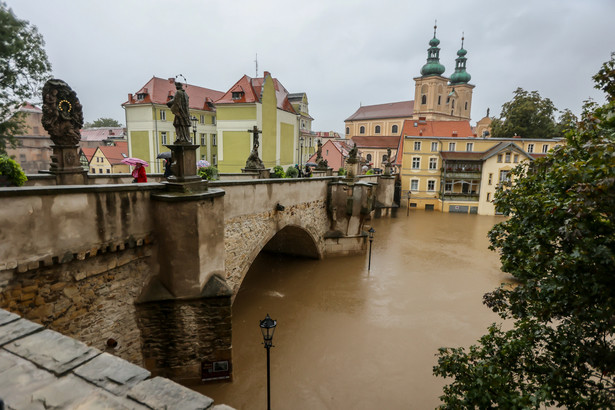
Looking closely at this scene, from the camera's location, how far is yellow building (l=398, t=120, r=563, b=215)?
37.8m

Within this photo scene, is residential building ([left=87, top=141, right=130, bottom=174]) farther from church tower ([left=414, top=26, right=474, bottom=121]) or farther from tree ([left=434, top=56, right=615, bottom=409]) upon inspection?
church tower ([left=414, top=26, right=474, bottom=121])

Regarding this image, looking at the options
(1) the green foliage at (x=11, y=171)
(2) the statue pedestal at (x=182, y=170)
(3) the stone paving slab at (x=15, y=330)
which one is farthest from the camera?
(2) the statue pedestal at (x=182, y=170)

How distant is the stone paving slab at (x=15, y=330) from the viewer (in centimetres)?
281

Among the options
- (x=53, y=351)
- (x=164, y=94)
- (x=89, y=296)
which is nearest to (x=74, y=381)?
(x=53, y=351)

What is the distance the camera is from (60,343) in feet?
9.29

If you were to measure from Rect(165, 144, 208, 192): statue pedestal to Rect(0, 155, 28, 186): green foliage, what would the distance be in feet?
11.1

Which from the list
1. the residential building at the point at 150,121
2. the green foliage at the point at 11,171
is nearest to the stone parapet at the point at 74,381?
the green foliage at the point at 11,171

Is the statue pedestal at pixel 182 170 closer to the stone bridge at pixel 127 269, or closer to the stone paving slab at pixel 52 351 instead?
the stone bridge at pixel 127 269

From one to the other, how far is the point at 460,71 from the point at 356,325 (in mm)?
81956

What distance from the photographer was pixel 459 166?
3941cm

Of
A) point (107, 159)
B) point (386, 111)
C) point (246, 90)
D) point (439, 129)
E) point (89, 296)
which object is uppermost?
point (386, 111)

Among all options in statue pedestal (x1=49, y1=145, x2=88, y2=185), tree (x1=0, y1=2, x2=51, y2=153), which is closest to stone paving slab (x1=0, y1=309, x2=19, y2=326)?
statue pedestal (x1=49, y1=145, x2=88, y2=185)

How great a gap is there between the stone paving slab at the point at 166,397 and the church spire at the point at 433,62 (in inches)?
3139

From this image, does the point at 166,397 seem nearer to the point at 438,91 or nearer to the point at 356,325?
the point at 356,325
